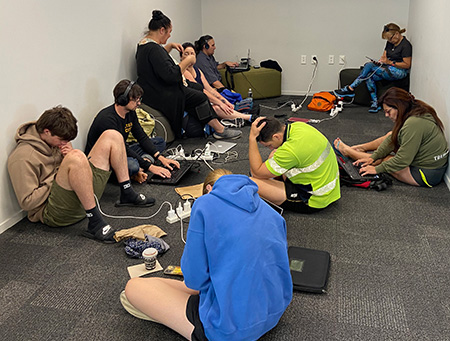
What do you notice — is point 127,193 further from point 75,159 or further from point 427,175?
point 427,175

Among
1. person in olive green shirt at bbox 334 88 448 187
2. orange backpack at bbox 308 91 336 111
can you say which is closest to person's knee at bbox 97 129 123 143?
person in olive green shirt at bbox 334 88 448 187

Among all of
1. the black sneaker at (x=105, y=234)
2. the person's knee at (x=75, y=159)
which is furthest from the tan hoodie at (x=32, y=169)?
the black sneaker at (x=105, y=234)

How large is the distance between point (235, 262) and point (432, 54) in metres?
3.66

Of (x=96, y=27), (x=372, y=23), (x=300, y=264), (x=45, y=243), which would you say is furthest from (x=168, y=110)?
→ (x=372, y=23)

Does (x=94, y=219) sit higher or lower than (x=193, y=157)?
higher

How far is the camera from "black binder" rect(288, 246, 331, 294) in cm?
221

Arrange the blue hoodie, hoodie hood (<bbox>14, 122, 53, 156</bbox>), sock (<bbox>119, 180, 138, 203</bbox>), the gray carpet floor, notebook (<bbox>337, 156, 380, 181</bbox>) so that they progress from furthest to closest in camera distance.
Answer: notebook (<bbox>337, 156, 380, 181</bbox>) < sock (<bbox>119, 180, 138, 203</bbox>) < hoodie hood (<bbox>14, 122, 53, 156</bbox>) < the gray carpet floor < the blue hoodie

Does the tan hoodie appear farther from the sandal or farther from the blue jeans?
the blue jeans

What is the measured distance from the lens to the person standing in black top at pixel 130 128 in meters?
3.25

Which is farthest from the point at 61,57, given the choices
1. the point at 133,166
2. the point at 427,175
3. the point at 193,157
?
the point at 427,175

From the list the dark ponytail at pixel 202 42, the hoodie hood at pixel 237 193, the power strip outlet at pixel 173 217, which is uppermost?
the dark ponytail at pixel 202 42

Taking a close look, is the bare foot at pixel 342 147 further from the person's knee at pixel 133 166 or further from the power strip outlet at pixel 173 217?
the person's knee at pixel 133 166

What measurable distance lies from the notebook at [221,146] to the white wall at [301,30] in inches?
106

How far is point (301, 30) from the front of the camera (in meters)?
6.51
